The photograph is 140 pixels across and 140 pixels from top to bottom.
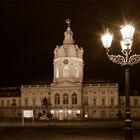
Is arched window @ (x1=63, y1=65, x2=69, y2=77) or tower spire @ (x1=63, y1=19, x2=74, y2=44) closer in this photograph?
arched window @ (x1=63, y1=65, x2=69, y2=77)

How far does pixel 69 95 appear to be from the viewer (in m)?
93.7

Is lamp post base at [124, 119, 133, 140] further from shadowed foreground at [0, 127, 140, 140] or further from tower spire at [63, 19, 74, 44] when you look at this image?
tower spire at [63, 19, 74, 44]

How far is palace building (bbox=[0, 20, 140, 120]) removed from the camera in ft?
298

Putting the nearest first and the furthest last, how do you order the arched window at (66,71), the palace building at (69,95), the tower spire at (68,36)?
the palace building at (69,95) < the arched window at (66,71) < the tower spire at (68,36)

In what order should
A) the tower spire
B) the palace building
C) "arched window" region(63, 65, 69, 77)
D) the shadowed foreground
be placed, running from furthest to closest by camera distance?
1. the tower spire
2. "arched window" region(63, 65, 69, 77)
3. the palace building
4. the shadowed foreground

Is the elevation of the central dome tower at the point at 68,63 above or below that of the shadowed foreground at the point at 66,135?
above

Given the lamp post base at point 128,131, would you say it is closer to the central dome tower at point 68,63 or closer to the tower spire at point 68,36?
the central dome tower at point 68,63

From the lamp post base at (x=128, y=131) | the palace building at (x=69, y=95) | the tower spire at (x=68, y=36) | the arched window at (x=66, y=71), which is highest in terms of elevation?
the tower spire at (x=68, y=36)

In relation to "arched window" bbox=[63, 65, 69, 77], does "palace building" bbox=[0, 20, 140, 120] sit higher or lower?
lower

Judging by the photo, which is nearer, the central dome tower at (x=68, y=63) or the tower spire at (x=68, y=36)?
the central dome tower at (x=68, y=63)

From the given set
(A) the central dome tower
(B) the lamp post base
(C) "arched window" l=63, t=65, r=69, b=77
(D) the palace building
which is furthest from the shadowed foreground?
(C) "arched window" l=63, t=65, r=69, b=77

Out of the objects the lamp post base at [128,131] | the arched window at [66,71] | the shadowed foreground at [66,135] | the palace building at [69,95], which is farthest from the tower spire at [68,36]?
the lamp post base at [128,131]

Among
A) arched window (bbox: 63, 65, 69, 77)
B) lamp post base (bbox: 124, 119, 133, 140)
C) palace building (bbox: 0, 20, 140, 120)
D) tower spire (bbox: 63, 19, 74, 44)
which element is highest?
tower spire (bbox: 63, 19, 74, 44)

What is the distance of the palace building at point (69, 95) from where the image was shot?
90.7m
